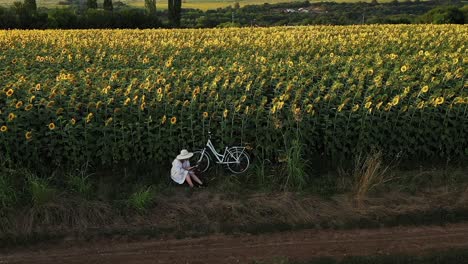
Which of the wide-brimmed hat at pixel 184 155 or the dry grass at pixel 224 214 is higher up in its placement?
Result: the wide-brimmed hat at pixel 184 155

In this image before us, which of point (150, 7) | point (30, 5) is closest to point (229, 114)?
point (30, 5)

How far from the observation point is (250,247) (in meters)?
4.99

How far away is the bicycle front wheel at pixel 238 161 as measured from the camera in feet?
19.9

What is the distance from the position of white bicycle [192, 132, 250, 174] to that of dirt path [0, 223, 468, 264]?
1.11 m

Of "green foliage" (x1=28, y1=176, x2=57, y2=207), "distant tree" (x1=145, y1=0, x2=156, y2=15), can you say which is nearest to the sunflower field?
"green foliage" (x1=28, y1=176, x2=57, y2=207)

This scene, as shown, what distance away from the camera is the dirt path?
4812 millimetres

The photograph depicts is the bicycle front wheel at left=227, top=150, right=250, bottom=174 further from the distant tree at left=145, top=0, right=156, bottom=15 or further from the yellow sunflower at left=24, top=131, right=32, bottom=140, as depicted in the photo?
the distant tree at left=145, top=0, right=156, bottom=15

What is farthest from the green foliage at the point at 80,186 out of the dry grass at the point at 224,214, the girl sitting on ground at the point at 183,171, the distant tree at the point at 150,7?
the distant tree at the point at 150,7

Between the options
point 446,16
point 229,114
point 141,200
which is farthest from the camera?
point 446,16

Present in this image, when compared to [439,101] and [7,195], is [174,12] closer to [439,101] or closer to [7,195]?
[439,101]

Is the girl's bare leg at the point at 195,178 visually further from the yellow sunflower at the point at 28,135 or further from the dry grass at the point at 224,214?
the yellow sunflower at the point at 28,135

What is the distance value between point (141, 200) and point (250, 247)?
126cm

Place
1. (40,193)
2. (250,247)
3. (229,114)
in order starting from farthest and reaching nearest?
1. (229,114)
2. (40,193)
3. (250,247)

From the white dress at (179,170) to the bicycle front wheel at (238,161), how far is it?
1.69ft
